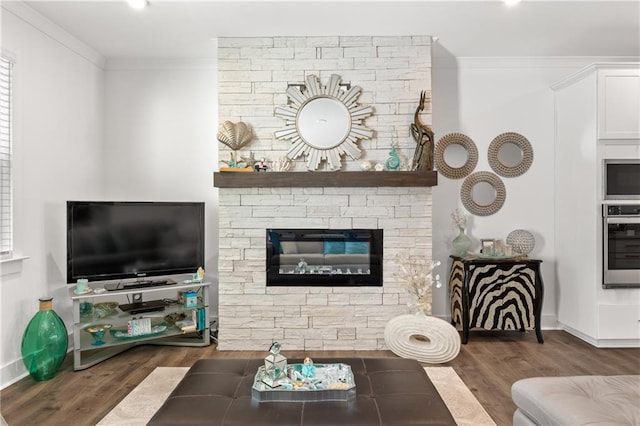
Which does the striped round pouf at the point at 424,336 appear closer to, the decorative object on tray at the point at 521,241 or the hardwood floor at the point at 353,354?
the hardwood floor at the point at 353,354

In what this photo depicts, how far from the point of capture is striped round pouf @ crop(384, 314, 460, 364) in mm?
3227

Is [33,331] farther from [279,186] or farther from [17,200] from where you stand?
[279,186]

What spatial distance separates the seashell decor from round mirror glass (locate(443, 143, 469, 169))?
205cm

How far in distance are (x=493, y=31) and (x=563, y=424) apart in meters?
3.14

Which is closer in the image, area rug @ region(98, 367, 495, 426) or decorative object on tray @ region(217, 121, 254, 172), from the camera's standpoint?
area rug @ region(98, 367, 495, 426)

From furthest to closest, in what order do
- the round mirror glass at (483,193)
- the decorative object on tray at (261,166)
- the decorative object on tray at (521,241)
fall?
the round mirror glass at (483,193) < the decorative object on tray at (521,241) < the decorative object on tray at (261,166)

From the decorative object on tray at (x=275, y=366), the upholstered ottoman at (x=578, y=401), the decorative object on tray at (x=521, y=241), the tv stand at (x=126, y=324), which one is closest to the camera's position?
the upholstered ottoman at (x=578, y=401)

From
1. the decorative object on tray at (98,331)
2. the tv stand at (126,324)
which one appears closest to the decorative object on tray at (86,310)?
the tv stand at (126,324)

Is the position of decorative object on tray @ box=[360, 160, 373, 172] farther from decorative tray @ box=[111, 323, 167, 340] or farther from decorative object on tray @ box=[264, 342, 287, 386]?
decorative tray @ box=[111, 323, 167, 340]

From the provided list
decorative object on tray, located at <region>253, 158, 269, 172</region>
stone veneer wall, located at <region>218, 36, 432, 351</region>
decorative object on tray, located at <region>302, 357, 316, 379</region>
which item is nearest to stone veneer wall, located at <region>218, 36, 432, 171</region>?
stone veneer wall, located at <region>218, 36, 432, 351</region>

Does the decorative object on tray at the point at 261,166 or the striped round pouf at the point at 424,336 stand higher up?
the decorative object on tray at the point at 261,166

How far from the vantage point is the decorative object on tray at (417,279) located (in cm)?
341

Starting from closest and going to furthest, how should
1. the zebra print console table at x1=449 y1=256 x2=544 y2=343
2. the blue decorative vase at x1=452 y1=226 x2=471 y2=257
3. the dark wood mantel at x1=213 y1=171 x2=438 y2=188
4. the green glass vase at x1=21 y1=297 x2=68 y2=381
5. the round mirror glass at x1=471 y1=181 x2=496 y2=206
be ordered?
the green glass vase at x1=21 y1=297 x2=68 y2=381, the dark wood mantel at x1=213 y1=171 x2=438 y2=188, the zebra print console table at x1=449 y1=256 x2=544 y2=343, the blue decorative vase at x1=452 y1=226 x2=471 y2=257, the round mirror glass at x1=471 y1=181 x2=496 y2=206

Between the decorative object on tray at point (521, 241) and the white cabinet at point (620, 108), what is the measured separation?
1.10m
